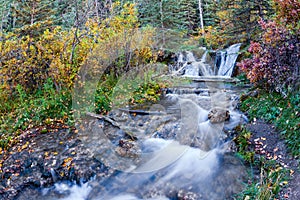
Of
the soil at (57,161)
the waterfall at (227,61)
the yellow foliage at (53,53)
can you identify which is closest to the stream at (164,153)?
the soil at (57,161)

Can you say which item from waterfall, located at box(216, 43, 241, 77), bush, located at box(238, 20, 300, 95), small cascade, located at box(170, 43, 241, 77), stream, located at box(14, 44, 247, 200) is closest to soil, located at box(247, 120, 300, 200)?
stream, located at box(14, 44, 247, 200)

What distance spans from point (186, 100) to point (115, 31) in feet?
10.8

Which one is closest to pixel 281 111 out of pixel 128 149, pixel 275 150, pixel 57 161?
pixel 275 150

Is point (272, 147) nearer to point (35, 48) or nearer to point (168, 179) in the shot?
point (168, 179)

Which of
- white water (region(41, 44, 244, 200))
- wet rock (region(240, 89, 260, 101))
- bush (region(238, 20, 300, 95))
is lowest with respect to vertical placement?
white water (region(41, 44, 244, 200))

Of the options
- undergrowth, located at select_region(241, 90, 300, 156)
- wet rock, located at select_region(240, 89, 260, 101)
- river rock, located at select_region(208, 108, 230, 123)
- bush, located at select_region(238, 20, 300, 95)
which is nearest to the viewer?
undergrowth, located at select_region(241, 90, 300, 156)

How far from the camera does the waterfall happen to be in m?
12.0

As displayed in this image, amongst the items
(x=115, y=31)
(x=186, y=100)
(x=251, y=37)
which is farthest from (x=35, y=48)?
(x=251, y=37)

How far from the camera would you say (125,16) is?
829 centimetres

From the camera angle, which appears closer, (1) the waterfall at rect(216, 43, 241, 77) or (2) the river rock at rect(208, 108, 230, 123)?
(2) the river rock at rect(208, 108, 230, 123)

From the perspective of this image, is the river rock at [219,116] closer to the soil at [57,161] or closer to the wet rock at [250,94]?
the soil at [57,161]

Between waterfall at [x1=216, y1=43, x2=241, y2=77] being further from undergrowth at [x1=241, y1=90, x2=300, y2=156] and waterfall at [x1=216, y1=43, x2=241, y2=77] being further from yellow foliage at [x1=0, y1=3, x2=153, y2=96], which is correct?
yellow foliage at [x1=0, y1=3, x2=153, y2=96]

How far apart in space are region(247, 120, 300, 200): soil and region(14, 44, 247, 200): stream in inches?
18.6

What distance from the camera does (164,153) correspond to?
5609mm
